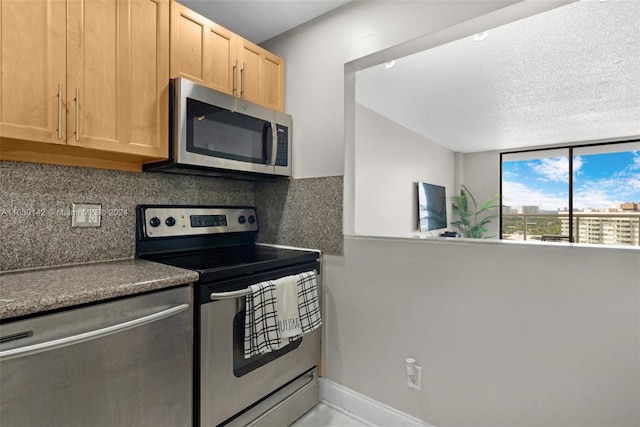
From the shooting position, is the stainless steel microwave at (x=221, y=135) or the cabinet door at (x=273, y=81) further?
the cabinet door at (x=273, y=81)

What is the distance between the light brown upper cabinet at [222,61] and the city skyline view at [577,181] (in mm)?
5785

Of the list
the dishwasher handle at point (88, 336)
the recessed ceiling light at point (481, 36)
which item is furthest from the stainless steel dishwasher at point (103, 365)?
→ the recessed ceiling light at point (481, 36)

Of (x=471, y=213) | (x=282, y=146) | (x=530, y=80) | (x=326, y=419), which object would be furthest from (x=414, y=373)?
(x=471, y=213)

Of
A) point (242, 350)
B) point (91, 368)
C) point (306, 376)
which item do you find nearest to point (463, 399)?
point (306, 376)

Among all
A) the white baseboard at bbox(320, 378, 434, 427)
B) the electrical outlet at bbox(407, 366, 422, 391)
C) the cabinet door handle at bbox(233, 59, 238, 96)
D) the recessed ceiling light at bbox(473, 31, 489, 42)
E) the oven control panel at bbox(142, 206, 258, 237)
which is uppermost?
the recessed ceiling light at bbox(473, 31, 489, 42)

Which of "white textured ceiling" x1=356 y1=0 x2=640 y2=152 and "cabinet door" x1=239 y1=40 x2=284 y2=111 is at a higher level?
"white textured ceiling" x1=356 y1=0 x2=640 y2=152

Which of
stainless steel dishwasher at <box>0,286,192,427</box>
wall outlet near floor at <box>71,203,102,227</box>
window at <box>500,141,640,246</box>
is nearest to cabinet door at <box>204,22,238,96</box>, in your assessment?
wall outlet near floor at <box>71,203,102,227</box>

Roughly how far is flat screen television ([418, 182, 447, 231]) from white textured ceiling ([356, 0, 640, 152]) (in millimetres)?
960

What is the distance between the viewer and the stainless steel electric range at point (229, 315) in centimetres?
126

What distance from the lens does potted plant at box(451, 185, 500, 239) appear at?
237 inches

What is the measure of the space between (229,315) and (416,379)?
3.27ft

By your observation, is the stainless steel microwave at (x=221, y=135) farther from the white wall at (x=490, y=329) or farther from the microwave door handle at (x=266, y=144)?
the white wall at (x=490, y=329)

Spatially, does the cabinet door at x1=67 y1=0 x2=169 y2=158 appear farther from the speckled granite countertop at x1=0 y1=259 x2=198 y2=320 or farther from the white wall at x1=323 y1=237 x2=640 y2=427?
the white wall at x1=323 y1=237 x2=640 y2=427

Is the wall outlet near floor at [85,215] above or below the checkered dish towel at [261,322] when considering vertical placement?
above
